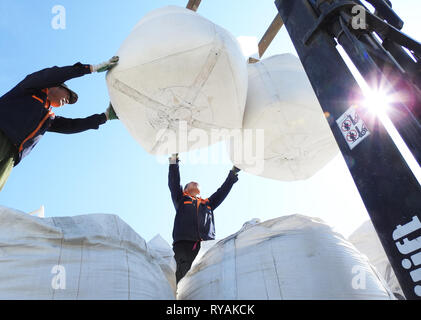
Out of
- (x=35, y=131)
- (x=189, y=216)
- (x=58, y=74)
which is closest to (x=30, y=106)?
(x=35, y=131)

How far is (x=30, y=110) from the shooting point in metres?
2.14

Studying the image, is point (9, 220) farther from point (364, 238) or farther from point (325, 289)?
point (364, 238)

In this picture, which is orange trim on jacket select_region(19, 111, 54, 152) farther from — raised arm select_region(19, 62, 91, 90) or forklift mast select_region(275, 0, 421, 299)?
forklift mast select_region(275, 0, 421, 299)

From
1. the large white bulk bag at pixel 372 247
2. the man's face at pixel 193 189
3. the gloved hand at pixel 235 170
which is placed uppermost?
the gloved hand at pixel 235 170

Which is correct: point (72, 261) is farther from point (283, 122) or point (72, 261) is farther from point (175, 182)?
point (283, 122)

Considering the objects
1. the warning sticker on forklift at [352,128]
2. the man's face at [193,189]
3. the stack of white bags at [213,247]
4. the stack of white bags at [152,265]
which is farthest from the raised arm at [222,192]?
the warning sticker on forklift at [352,128]

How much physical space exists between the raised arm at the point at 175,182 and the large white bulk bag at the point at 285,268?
2.76 ft

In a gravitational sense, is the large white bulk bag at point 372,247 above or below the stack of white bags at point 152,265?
above

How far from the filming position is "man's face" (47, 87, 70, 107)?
93.9 inches

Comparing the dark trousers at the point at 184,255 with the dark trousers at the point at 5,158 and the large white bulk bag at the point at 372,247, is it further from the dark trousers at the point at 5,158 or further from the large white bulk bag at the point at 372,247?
the large white bulk bag at the point at 372,247

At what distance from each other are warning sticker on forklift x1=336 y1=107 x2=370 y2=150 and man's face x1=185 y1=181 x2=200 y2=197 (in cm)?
197

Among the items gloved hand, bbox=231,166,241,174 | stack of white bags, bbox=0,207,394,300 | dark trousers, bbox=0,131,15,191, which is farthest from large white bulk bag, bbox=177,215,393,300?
dark trousers, bbox=0,131,15,191

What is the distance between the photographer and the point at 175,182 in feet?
9.78

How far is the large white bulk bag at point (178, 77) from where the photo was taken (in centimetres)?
213
